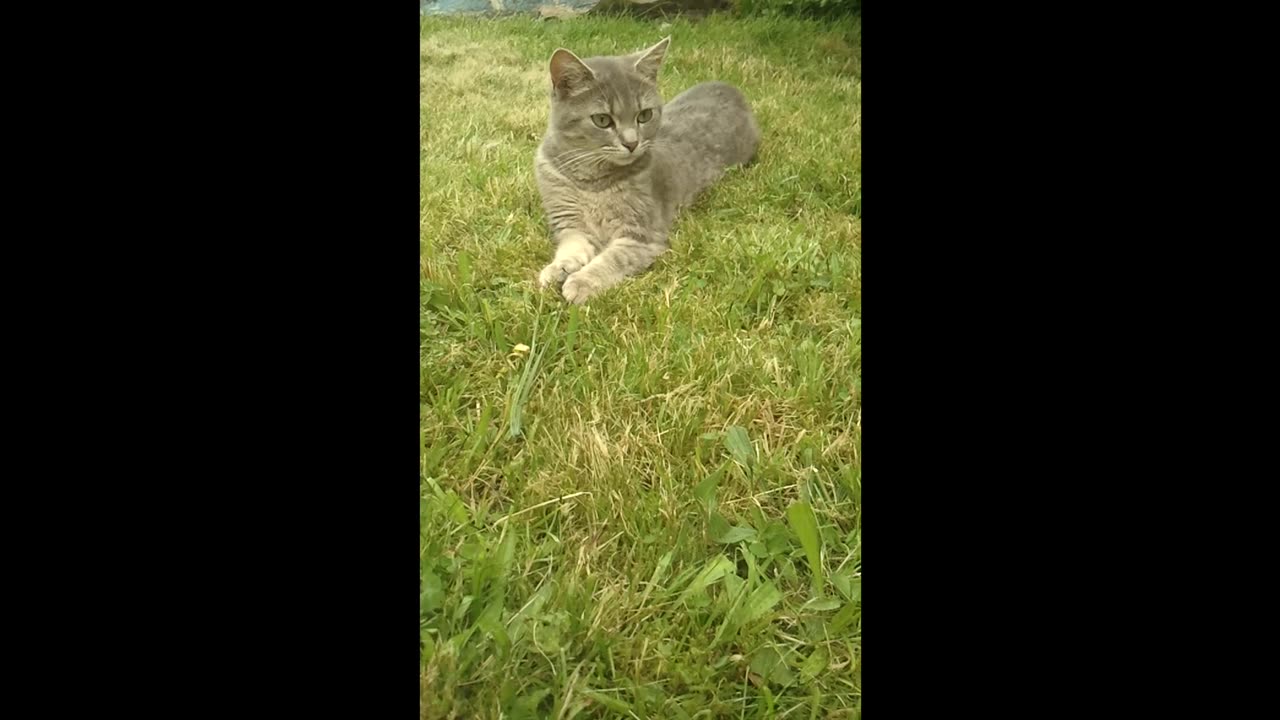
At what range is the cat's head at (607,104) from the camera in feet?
5.15

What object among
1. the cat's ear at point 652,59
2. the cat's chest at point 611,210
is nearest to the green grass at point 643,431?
the cat's ear at point 652,59

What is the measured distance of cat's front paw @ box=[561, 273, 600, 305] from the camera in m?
1.28

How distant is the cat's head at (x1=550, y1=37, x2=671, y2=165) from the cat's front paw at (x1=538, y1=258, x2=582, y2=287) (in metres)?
0.37

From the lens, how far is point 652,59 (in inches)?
63.2

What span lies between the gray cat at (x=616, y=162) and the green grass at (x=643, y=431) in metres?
0.07

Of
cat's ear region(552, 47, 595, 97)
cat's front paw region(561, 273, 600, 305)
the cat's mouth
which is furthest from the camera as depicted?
the cat's mouth

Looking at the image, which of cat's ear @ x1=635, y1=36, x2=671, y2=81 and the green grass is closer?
the green grass

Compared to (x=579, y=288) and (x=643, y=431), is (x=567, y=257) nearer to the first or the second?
(x=579, y=288)

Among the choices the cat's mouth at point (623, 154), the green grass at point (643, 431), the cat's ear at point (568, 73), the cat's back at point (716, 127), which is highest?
the cat's ear at point (568, 73)

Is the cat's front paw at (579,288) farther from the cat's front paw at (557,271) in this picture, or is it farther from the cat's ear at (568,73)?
the cat's ear at (568,73)

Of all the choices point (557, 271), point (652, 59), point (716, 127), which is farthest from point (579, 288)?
point (716, 127)

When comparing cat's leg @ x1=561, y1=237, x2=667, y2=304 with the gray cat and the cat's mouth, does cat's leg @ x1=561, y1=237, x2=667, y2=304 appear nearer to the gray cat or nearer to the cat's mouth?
the gray cat

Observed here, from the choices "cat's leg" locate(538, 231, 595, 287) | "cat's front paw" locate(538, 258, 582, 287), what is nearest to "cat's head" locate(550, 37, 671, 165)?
"cat's leg" locate(538, 231, 595, 287)
